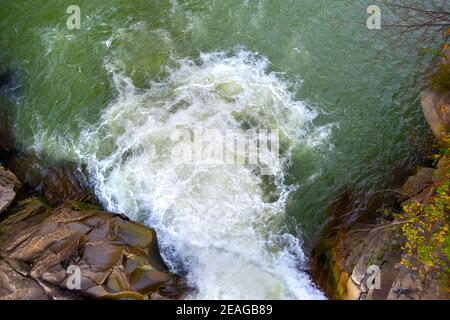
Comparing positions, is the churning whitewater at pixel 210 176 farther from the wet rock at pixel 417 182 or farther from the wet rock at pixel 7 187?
the wet rock at pixel 417 182

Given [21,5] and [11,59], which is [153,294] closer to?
[11,59]

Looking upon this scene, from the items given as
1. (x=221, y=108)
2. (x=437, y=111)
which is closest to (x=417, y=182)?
(x=437, y=111)

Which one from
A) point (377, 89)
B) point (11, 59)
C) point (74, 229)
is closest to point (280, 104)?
point (377, 89)

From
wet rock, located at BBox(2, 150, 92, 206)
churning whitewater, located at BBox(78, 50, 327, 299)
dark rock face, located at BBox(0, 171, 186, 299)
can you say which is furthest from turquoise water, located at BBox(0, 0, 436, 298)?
dark rock face, located at BBox(0, 171, 186, 299)

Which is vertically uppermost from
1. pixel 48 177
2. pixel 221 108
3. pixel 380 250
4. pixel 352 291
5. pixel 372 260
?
pixel 221 108

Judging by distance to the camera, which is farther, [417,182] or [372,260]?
[417,182]

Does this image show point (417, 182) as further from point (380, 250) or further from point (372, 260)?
point (372, 260)
